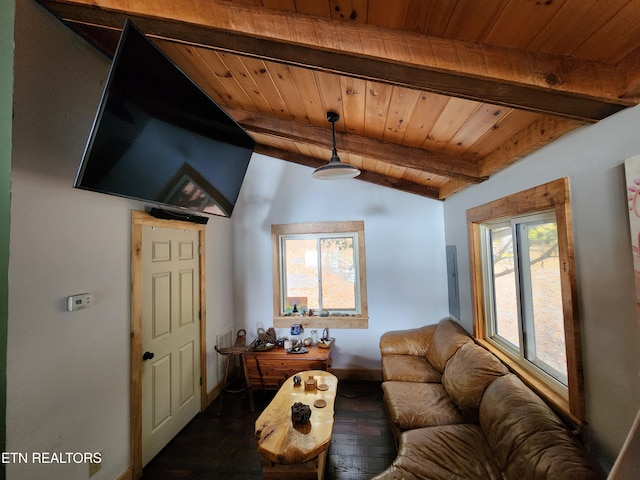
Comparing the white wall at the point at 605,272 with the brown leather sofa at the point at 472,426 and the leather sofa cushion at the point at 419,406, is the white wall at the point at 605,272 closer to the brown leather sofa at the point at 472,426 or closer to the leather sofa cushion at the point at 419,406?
the brown leather sofa at the point at 472,426

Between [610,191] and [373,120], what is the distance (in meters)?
1.44

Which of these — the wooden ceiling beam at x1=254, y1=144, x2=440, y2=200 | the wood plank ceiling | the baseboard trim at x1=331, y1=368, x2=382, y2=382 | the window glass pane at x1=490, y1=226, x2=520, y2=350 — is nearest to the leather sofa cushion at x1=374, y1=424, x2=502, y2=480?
the window glass pane at x1=490, y1=226, x2=520, y2=350

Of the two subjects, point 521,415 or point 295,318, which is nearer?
point 521,415

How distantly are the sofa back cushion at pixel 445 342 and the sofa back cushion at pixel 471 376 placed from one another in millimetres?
214

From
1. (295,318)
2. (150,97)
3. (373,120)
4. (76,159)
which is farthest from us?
(295,318)

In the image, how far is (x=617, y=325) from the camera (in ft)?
3.69

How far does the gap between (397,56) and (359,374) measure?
3475 mm

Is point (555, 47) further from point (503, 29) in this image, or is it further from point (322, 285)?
point (322, 285)

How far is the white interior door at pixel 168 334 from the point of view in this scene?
2.17 meters

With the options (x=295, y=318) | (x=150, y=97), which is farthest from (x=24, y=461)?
(x=295, y=318)

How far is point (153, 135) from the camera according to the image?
137cm

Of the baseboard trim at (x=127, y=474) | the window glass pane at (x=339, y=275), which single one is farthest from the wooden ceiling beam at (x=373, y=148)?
the baseboard trim at (x=127, y=474)

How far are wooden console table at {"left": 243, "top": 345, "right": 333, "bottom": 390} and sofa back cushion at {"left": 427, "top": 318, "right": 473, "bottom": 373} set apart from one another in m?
1.18

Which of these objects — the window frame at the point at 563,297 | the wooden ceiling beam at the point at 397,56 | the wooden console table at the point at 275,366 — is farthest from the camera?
the wooden console table at the point at 275,366
